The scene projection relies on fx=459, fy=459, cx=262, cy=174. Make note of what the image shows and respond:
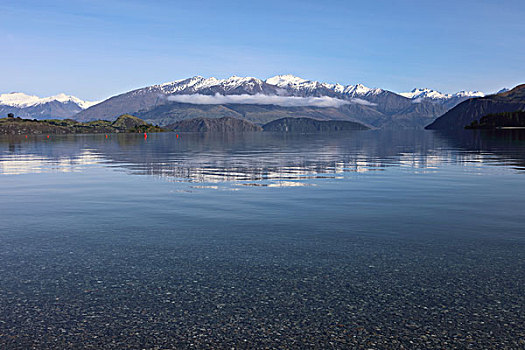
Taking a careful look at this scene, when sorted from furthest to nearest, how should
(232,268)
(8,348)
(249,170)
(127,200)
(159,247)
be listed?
(249,170) → (127,200) → (159,247) → (232,268) → (8,348)

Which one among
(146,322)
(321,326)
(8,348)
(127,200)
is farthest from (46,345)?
(127,200)

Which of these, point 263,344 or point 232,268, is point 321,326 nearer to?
point 263,344

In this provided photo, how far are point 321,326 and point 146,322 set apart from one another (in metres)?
4.20

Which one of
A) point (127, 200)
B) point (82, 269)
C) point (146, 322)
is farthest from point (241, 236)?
point (127, 200)

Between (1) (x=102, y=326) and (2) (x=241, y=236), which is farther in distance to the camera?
(2) (x=241, y=236)

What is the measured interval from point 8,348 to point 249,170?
42.1 m

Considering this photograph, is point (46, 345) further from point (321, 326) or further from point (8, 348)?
point (321, 326)

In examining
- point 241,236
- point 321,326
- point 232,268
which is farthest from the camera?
point 241,236

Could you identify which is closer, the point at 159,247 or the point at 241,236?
the point at 159,247

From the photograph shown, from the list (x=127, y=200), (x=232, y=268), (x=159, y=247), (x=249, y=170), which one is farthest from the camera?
(x=249, y=170)

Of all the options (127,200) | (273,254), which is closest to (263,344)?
(273,254)

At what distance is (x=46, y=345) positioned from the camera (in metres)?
10.1

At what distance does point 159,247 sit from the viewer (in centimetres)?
1777

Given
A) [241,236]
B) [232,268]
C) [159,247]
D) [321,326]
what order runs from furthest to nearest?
[241,236], [159,247], [232,268], [321,326]
